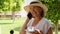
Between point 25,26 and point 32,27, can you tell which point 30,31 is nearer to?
point 32,27

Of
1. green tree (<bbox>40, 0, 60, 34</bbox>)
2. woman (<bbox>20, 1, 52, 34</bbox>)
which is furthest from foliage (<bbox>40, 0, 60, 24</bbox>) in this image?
woman (<bbox>20, 1, 52, 34</bbox>)

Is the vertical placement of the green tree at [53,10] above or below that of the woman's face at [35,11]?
below

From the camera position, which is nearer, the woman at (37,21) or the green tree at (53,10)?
the woman at (37,21)

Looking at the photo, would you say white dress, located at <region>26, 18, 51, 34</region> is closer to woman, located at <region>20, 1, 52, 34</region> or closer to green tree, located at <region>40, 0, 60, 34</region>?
woman, located at <region>20, 1, 52, 34</region>

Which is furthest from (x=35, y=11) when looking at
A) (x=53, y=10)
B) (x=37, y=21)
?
(x=53, y=10)

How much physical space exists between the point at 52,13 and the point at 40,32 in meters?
2.88

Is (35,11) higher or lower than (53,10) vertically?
higher

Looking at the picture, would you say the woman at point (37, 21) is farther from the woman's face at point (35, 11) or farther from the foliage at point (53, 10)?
the foliage at point (53, 10)

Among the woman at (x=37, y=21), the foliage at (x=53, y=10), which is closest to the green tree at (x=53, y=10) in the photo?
the foliage at (x=53, y=10)

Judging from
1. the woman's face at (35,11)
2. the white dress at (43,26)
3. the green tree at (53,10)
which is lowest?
the green tree at (53,10)

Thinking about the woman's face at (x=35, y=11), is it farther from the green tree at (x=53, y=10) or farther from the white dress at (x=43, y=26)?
the green tree at (x=53, y=10)

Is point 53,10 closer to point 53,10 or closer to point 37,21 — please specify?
point 53,10

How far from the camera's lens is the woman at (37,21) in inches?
45.7

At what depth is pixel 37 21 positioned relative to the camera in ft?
4.03
